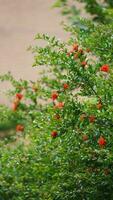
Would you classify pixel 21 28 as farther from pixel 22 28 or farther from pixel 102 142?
pixel 102 142

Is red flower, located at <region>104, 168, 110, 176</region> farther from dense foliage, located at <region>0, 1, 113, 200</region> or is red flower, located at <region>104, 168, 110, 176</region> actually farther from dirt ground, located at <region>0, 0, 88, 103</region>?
dirt ground, located at <region>0, 0, 88, 103</region>

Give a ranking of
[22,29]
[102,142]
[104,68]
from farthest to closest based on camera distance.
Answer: [22,29] → [104,68] → [102,142]

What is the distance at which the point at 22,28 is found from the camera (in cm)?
962

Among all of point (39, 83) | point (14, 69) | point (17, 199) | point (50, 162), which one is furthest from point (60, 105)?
point (14, 69)

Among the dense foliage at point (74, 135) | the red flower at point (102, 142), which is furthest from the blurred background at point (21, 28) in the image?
the red flower at point (102, 142)

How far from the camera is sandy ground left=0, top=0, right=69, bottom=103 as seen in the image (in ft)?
28.8

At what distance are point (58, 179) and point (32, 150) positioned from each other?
308 millimetres

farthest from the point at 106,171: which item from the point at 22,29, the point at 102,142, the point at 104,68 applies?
the point at 22,29

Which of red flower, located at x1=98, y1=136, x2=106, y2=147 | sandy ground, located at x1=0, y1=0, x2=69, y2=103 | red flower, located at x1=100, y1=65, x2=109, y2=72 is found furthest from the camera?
sandy ground, located at x1=0, y1=0, x2=69, y2=103

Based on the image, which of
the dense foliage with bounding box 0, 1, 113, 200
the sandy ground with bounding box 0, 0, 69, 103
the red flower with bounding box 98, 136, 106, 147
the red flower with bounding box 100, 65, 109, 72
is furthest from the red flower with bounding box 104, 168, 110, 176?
the sandy ground with bounding box 0, 0, 69, 103

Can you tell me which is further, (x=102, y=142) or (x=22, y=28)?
(x=22, y=28)

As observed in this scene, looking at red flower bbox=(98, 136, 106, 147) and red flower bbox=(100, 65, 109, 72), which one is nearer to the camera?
red flower bbox=(98, 136, 106, 147)

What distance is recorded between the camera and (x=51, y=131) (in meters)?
2.77

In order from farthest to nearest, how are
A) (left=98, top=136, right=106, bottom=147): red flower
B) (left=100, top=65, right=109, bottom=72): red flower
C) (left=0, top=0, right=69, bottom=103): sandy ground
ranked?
(left=0, top=0, right=69, bottom=103): sandy ground
(left=100, top=65, right=109, bottom=72): red flower
(left=98, top=136, right=106, bottom=147): red flower
